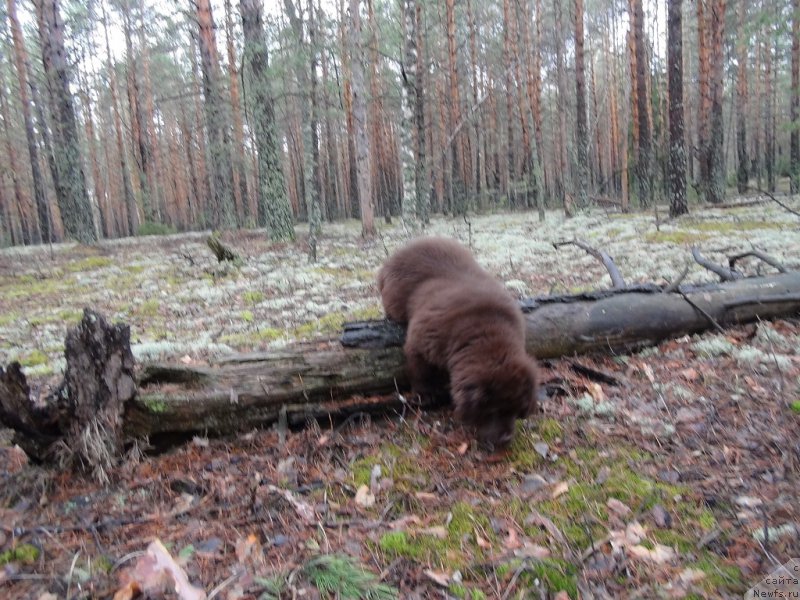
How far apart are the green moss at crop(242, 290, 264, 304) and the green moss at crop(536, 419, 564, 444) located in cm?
547

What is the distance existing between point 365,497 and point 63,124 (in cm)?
1797

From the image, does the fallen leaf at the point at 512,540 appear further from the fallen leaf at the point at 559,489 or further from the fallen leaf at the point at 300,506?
the fallen leaf at the point at 300,506

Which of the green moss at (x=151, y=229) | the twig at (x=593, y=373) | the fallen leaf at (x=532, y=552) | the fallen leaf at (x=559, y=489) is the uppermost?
the green moss at (x=151, y=229)

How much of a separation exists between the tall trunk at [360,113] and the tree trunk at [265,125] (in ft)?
8.49

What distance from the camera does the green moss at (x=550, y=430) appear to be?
11.5ft

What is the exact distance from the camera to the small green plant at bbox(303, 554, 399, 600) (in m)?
2.23

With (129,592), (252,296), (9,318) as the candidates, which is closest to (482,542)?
(129,592)

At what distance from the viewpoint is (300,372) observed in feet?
12.3

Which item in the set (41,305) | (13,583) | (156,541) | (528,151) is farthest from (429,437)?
(528,151)

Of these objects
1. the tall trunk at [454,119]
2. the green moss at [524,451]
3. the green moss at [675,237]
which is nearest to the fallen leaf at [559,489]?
the green moss at [524,451]

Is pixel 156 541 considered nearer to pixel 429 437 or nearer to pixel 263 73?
pixel 429 437

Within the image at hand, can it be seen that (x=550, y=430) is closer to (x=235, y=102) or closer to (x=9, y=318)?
(x=9, y=318)

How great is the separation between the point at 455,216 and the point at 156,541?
2525cm

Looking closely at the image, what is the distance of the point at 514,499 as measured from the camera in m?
2.91
